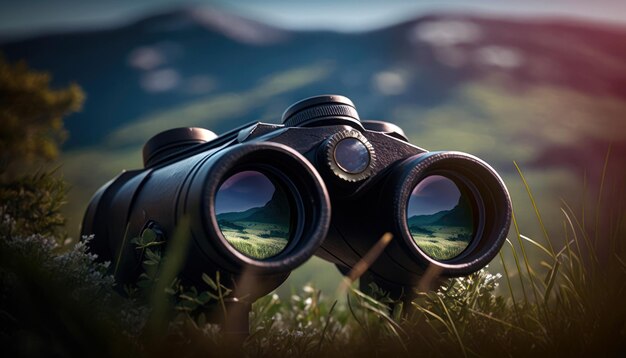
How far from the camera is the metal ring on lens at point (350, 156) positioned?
195 cm

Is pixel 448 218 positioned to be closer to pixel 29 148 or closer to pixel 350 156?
pixel 350 156

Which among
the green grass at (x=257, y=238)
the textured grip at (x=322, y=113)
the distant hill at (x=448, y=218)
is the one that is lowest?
the green grass at (x=257, y=238)

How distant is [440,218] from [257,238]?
74cm

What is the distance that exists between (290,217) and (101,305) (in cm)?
63

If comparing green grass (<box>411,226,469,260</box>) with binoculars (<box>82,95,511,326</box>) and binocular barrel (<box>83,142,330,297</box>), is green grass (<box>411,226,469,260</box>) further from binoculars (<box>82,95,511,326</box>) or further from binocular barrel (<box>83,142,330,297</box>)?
binocular barrel (<box>83,142,330,297</box>)

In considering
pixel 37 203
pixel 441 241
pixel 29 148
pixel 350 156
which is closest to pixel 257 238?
pixel 350 156

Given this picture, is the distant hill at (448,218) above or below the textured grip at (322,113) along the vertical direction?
below

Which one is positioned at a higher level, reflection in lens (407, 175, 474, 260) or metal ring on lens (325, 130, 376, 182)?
metal ring on lens (325, 130, 376, 182)

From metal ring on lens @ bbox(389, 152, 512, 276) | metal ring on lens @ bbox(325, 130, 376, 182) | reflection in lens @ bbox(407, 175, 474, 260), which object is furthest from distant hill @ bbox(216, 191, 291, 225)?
reflection in lens @ bbox(407, 175, 474, 260)

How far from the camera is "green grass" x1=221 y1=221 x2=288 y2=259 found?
1733 mm

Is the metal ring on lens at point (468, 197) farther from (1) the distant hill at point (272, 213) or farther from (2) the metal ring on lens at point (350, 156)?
(1) the distant hill at point (272, 213)

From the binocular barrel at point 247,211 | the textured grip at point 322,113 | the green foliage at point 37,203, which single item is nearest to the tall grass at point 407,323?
the binocular barrel at point 247,211

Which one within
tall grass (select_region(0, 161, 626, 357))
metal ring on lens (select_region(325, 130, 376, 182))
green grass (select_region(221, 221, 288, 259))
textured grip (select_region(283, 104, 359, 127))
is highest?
textured grip (select_region(283, 104, 359, 127))

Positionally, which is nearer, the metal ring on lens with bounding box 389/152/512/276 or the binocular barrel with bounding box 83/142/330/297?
the binocular barrel with bounding box 83/142/330/297
